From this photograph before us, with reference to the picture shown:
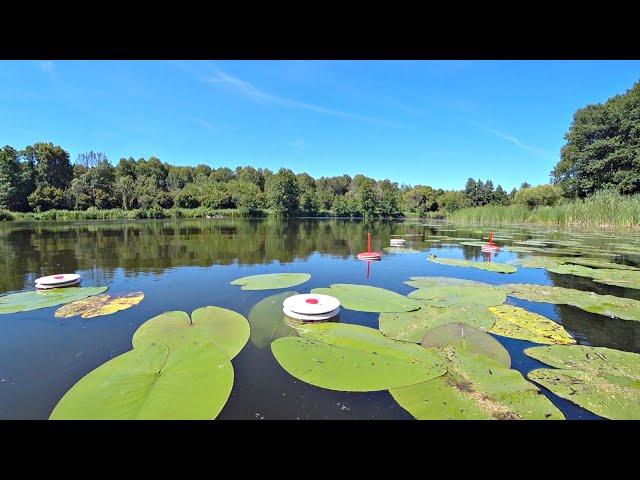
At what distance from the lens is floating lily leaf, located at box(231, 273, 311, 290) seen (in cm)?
721

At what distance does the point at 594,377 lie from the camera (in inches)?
132

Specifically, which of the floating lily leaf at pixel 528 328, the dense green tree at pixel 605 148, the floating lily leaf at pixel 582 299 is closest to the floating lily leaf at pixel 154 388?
the floating lily leaf at pixel 528 328

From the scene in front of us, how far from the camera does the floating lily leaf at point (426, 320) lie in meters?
4.49

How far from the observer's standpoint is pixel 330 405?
119 inches

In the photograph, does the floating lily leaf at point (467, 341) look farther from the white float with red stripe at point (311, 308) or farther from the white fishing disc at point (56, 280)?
the white fishing disc at point (56, 280)

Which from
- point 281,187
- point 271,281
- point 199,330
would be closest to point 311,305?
point 199,330

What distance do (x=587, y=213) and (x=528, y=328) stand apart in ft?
90.5

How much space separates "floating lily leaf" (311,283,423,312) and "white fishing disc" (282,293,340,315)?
1.92 feet

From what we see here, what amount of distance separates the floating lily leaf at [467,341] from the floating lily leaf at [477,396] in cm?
32

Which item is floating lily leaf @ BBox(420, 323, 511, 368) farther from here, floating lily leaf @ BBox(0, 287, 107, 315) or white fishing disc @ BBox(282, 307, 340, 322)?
floating lily leaf @ BBox(0, 287, 107, 315)

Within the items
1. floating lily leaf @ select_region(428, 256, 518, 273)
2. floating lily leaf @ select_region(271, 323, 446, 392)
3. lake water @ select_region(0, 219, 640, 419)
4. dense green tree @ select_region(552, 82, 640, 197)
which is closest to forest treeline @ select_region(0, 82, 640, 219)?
dense green tree @ select_region(552, 82, 640, 197)
